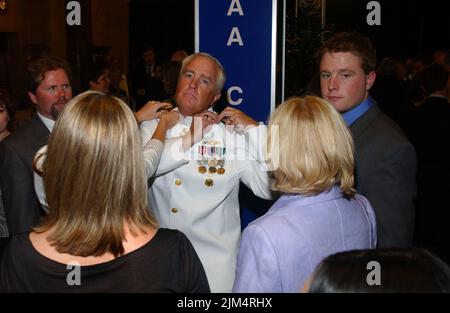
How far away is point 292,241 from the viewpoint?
52.3 inches

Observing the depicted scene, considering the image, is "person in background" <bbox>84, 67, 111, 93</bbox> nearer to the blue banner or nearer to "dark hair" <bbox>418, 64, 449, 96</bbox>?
the blue banner

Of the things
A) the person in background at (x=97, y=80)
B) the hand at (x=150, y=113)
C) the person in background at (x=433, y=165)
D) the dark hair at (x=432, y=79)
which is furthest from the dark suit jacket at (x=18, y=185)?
the dark hair at (x=432, y=79)

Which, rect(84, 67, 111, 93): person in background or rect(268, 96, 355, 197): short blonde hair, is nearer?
rect(268, 96, 355, 197): short blonde hair

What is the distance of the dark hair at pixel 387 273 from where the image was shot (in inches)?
34.8

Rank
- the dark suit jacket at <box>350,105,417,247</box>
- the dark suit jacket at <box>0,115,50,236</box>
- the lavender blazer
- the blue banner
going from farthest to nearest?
1. the blue banner
2. the dark suit jacket at <box>0,115,50,236</box>
3. the dark suit jacket at <box>350,105,417,247</box>
4. the lavender blazer

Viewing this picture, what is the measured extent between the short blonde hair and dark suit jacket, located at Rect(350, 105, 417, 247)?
1.34ft

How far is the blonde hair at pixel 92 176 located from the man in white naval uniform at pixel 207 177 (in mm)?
826

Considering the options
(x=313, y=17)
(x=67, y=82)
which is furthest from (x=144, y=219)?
(x=313, y=17)

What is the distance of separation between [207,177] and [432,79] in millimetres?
2285

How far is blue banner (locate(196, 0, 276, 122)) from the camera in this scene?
2.54m

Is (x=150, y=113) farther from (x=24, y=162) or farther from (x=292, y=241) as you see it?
(x=292, y=241)

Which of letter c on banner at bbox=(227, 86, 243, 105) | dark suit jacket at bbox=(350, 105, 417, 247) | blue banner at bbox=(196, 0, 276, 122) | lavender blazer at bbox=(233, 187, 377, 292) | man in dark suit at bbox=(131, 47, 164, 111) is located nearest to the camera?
lavender blazer at bbox=(233, 187, 377, 292)

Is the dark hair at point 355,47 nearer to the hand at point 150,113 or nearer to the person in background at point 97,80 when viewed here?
the hand at point 150,113

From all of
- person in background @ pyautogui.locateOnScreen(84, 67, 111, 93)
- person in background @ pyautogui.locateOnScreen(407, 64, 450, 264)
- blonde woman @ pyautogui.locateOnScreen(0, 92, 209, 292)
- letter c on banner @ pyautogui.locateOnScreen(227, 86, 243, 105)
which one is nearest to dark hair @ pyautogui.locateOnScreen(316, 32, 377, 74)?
letter c on banner @ pyautogui.locateOnScreen(227, 86, 243, 105)
